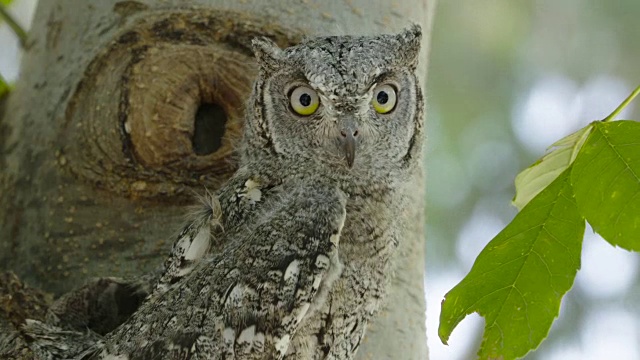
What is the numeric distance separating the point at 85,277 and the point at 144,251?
19 cm

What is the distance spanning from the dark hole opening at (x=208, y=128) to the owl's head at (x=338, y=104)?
22 cm

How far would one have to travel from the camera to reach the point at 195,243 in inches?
83.5

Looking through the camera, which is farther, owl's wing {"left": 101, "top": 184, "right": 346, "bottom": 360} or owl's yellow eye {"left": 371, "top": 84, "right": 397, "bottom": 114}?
owl's yellow eye {"left": 371, "top": 84, "right": 397, "bottom": 114}

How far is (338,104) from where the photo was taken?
221 cm

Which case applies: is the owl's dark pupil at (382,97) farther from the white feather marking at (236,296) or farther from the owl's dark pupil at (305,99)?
the white feather marking at (236,296)

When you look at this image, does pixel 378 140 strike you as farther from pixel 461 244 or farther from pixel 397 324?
pixel 461 244

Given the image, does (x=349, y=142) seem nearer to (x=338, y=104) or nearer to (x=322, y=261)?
(x=338, y=104)

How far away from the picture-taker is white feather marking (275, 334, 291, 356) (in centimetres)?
194

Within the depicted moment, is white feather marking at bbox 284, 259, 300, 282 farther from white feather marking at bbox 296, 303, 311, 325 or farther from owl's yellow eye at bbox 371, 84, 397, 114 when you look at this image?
owl's yellow eye at bbox 371, 84, 397, 114

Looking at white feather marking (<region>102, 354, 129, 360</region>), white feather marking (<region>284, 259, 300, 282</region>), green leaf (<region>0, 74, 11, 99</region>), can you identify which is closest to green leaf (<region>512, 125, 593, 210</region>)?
white feather marking (<region>284, 259, 300, 282</region>)

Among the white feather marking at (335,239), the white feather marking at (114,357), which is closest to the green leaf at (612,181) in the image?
the white feather marking at (335,239)

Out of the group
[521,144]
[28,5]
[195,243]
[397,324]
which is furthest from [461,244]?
[195,243]

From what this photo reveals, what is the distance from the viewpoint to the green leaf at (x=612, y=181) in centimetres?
159

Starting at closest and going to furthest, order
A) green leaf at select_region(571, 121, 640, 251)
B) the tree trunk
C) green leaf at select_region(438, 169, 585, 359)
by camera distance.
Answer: green leaf at select_region(571, 121, 640, 251) → green leaf at select_region(438, 169, 585, 359) → the tree trunk
